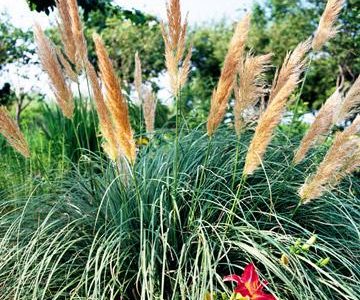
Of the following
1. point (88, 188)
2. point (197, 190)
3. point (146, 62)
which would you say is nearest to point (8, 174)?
point (88, 188)

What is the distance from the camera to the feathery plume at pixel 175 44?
241cm

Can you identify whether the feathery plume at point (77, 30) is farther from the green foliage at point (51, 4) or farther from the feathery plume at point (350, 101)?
the green foliage at point (51, 4)

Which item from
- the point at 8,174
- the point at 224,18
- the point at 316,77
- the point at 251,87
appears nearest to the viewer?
the point at 251,87

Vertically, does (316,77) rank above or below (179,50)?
below

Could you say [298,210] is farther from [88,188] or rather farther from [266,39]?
[266,39]

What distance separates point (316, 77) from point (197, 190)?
12.7 m

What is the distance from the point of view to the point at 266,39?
50.3 ft

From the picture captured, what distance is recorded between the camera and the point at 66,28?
293cm

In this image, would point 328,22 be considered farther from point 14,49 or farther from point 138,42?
point 138,42

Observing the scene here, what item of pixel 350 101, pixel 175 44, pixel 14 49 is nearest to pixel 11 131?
pixel 175 44

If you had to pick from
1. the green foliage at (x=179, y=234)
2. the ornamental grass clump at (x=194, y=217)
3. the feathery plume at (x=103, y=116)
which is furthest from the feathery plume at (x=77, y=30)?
the green foliage at (x=179, y=234)

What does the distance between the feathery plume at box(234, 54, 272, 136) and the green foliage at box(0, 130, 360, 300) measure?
0.67 feet

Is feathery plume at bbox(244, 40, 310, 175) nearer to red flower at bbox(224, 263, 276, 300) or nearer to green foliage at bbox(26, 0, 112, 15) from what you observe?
red flower at bbox(224, 263, 276, 300)

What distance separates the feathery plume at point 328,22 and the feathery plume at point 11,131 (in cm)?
147
